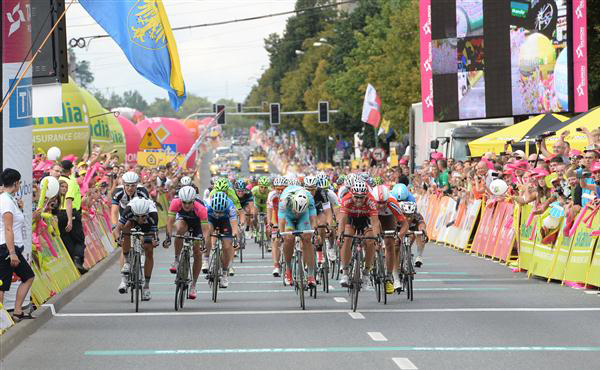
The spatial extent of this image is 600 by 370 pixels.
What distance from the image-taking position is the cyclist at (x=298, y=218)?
1625 cm

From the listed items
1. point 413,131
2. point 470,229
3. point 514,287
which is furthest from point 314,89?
point 514,287

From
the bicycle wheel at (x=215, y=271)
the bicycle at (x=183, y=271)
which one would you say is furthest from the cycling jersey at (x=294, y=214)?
the bicycle wheel at (x=215, y=271)

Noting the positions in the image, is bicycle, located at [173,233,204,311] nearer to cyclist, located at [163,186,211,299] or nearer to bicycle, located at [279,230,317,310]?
cyclist, located at [163,186,211,299]

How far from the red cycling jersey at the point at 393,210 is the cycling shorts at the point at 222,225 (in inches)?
94.8

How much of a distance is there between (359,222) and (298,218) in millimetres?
842

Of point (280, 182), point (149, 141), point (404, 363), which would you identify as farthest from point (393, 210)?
point (149, 141)

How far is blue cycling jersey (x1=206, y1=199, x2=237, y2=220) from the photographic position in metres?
18.0

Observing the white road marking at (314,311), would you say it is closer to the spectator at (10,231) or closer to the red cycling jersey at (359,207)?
the red cycling jersey at (359,207)

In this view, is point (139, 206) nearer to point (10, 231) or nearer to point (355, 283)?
point (355, 283)

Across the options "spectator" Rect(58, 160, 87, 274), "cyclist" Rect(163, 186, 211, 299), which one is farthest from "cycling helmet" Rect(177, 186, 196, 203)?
"spectator" Rect(58, 160, 87, 274)

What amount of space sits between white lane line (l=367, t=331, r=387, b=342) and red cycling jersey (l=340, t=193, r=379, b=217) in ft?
11.3

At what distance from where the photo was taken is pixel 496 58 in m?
39.8

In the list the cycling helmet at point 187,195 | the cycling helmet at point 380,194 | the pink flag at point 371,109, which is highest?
the pink flag at point 371,109

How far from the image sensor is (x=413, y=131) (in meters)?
44.2
